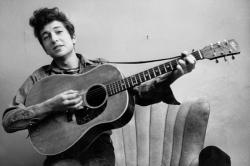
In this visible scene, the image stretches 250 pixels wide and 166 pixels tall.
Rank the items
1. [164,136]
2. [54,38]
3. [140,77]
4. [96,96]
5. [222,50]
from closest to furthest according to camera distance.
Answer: [222,50] → [140,77] → [96,96] → [54,38] → [164,136]

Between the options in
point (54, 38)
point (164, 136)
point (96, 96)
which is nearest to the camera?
point (96, 96)

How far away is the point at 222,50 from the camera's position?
1.41 meters

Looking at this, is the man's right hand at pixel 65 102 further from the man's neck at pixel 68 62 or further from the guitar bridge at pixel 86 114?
the man's neck at pixel 68 62

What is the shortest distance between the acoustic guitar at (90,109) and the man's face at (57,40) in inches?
5.2

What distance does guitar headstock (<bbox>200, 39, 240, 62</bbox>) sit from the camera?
4.57 ft

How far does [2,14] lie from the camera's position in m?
2.55

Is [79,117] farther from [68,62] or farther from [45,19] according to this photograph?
[45,19]

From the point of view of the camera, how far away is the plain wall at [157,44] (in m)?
2.16

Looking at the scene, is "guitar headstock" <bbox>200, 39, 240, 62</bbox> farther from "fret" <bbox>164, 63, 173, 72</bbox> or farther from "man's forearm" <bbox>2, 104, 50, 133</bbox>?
"man's forearm" <bbox>2, 104, 50, 133</bbox>

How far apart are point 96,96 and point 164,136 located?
0.50 metres

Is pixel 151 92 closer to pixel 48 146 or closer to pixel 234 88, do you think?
pixel 48 146

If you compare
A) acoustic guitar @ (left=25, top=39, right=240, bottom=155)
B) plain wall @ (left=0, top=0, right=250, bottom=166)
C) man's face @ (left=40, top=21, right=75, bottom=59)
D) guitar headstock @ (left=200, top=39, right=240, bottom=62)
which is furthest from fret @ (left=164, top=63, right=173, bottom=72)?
plain wall @ (left=0, top=0, right=250, bottom=166)

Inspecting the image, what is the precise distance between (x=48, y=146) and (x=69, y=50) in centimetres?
51

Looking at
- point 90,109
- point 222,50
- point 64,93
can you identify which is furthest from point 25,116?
point 222,50
